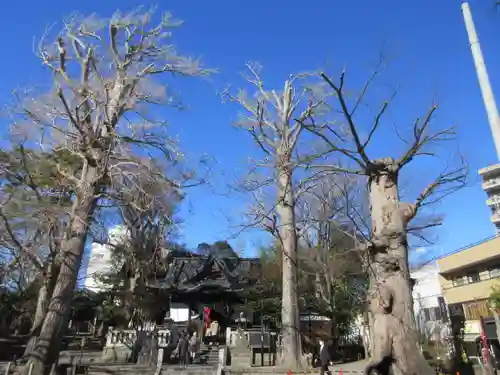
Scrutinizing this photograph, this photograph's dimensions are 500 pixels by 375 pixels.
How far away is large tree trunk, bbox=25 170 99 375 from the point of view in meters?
10.6

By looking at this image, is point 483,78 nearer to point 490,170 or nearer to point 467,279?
point 467,279

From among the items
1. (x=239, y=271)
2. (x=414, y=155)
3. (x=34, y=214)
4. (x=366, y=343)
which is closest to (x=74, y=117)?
(x=34, y=214)

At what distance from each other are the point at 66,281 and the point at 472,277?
32.1 meters

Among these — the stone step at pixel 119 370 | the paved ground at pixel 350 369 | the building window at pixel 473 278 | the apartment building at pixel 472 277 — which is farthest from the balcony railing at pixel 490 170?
the stone step at pixel 119 370

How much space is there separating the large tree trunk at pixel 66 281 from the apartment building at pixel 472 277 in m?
24.6

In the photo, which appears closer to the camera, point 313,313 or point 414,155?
point 414,155

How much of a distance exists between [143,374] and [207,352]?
6.23m

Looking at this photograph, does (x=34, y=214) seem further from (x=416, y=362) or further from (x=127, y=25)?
(x=416, y=362)

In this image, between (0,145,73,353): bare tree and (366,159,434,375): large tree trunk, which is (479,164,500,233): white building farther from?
(0,145,73,353): bare tree

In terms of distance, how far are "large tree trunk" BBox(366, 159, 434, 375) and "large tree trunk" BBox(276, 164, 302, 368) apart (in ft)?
17.3

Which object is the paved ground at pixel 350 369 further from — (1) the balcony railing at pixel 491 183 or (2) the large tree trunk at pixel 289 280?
(1) the balcony railing at pixel 491 183

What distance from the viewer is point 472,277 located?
3269 cm

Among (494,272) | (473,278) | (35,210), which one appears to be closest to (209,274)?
(35,210)

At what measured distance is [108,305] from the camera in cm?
2625
